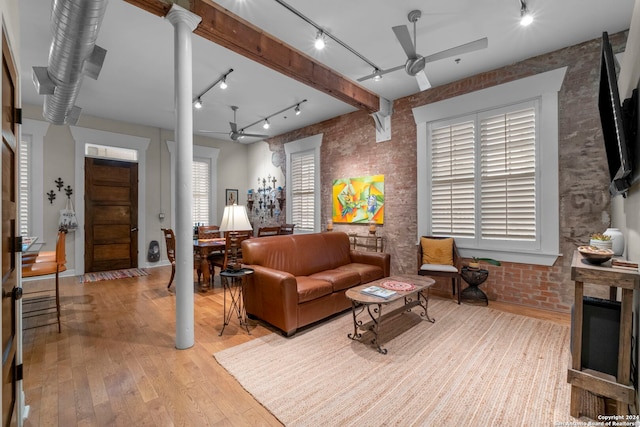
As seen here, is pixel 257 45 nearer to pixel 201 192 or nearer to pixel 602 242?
pixel 602 242

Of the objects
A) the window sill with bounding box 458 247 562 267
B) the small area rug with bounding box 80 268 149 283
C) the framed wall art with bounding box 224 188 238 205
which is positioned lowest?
the small area rug with bounding box 80 268 149 283

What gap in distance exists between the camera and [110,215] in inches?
238

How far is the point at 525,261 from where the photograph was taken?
12.4 feet

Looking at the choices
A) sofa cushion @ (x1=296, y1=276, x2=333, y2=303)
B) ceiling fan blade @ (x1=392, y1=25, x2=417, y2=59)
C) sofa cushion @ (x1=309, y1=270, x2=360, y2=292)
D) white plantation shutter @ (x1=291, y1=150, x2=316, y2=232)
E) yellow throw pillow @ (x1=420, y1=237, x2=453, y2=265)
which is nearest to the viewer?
ceiling fan blade @ (x1=392, y1=25, x2=417, y2=59)

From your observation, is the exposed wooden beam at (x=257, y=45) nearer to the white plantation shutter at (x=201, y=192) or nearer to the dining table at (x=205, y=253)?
the dining table at (x=205, y=253)

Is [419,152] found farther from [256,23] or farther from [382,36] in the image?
[256,23]

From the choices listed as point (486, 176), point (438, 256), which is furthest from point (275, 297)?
point (486, 176)

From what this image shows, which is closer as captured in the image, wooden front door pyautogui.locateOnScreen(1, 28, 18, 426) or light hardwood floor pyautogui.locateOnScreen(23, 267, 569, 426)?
wooden front door pyautogui.locateOnScreen(1, 28, 18, 426)

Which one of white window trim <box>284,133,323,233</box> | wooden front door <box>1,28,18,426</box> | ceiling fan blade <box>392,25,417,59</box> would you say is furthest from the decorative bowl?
white window trim <box>284,133,323,233</box>

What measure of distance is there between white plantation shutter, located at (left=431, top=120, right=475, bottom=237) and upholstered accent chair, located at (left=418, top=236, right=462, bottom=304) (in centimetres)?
28

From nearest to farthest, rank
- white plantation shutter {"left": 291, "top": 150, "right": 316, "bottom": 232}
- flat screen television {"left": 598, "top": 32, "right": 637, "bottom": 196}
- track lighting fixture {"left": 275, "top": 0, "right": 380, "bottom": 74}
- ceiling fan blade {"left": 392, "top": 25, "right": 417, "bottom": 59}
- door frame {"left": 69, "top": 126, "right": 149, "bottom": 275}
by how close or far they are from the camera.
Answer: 1. flat screen television {"left": 598, "top": 32, "right": 637, "bottom": 196}
2. ceiling fan blade {"left": 392, "top": 25, "right": 417, "bottom": 59}
3. track lighting fixture {"left": 275, "top": 0, "right": 380, "bottom": 74}
4. door frame {"left": 69, "top": 126, "right": 149, "bottom": 275}
5. white plantation shutter {"left": 291, "top": 150, "right": 316, "bottom": 232}

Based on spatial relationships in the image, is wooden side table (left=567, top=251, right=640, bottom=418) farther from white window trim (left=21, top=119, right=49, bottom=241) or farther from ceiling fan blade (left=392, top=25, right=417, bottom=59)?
white window trim (left=21, top=119, right=49, bottom=241)

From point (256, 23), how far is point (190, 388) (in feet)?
11.6

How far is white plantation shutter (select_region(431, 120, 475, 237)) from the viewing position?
4.27 meters
